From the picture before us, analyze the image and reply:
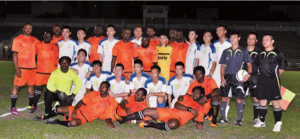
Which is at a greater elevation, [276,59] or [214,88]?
[276,59]

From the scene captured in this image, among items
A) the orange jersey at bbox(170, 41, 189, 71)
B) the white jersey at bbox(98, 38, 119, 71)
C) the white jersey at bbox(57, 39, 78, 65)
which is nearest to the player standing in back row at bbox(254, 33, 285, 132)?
the orange jersey at bbox(170, 41, 189, 71)

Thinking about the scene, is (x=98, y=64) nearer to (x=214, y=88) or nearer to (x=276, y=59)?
(x=214, y=88)

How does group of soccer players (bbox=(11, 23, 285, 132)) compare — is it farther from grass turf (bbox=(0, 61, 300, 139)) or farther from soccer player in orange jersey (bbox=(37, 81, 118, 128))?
grass turf (bbox=(0, 61, 300, 139))

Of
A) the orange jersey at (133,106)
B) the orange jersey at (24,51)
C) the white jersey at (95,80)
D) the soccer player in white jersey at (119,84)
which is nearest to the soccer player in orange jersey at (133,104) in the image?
the orange jersey at (133,106)

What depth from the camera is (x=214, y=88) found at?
626 centimetres

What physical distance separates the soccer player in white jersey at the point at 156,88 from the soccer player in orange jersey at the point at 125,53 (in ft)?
3.10

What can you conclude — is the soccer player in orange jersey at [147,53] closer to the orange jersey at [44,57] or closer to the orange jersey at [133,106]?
the orange jersey at [133,106]

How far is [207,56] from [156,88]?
4.91ft

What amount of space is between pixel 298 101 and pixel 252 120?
383cm

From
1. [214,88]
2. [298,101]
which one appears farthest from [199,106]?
[298,101]

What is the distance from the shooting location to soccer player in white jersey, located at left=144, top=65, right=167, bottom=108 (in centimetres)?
666

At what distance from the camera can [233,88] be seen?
6.05m

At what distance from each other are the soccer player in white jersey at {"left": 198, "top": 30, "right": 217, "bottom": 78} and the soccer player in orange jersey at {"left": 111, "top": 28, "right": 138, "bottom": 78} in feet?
5.53

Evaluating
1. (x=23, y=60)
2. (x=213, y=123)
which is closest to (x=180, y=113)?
(x=213, y=123)
